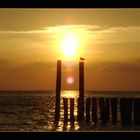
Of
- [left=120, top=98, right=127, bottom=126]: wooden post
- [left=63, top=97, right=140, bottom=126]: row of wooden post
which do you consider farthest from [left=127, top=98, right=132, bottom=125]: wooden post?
[left=120, top=98, right=127, bottom=126]: wooden post

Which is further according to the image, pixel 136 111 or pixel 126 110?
pixel 126 110

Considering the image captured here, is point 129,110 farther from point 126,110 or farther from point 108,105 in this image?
point 108,105

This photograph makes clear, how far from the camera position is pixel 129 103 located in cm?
1588

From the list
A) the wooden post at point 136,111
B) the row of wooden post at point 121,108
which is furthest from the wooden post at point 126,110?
the wooden post at point 136,111

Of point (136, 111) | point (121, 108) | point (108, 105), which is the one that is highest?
point (108, 105)

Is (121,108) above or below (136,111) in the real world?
above

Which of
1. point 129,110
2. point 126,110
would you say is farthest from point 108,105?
point 129,110

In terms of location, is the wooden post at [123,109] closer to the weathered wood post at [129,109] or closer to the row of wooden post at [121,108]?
the row of wooden post at [121,108]

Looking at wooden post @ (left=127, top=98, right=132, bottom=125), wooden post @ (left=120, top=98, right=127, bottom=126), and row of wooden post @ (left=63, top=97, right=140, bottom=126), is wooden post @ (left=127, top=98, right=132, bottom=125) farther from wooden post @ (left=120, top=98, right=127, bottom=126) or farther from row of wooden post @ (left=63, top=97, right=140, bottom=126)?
wooden post @ (left=120, top=98, right=127, bottom=126)

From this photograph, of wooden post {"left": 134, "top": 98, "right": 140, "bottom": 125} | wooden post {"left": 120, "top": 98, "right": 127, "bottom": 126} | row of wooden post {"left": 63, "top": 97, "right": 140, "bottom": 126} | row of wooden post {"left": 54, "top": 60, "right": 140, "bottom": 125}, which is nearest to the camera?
row of wooden post {"left": 54, "top": 60, "right": 140, "bottom": 125}
